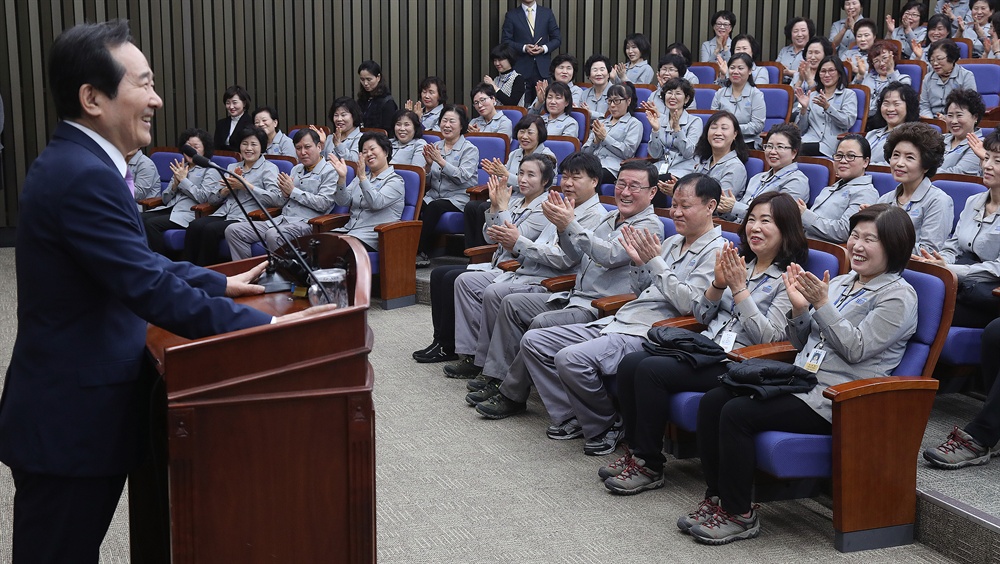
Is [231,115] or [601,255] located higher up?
[231,115]

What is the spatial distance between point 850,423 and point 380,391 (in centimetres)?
211

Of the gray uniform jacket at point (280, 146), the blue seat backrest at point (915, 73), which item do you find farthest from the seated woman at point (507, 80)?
the blue seat backrest at point (915, 73)

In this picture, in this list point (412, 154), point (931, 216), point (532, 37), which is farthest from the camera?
point (532, 37)

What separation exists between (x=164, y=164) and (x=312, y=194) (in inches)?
72.6

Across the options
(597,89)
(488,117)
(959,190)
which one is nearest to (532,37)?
(597,89)

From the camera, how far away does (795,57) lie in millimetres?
8023

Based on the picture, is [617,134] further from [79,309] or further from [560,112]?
[79,309]

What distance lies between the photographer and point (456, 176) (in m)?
6.06

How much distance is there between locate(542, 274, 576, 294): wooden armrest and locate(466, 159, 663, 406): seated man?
3 centimetres

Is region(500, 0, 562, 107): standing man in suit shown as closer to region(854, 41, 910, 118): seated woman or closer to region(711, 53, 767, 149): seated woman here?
region(711, 53, 767, 149): seated woman

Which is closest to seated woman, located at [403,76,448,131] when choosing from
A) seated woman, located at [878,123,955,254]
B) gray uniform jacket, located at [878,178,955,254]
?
seated woman, located at [878,123,955,254]

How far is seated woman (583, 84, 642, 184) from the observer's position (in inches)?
240

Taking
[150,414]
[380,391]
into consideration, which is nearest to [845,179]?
[380,391]

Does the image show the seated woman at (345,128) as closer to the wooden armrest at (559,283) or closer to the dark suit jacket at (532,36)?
the dark suit jacket at (532,36)
